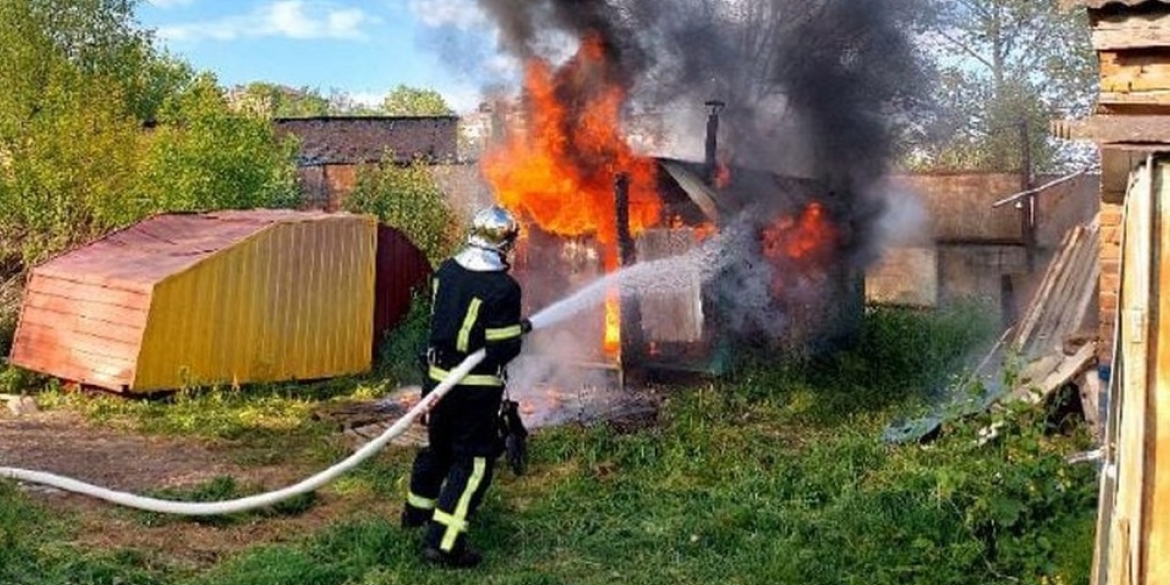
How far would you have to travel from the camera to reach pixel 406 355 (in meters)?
13.7

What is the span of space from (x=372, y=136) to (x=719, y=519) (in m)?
31.4

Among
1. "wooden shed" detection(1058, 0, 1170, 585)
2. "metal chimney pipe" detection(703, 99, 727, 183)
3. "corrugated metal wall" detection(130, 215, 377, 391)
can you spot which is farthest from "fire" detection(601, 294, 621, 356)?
"wooden shed" detection(1058, 0, 1170, 585)

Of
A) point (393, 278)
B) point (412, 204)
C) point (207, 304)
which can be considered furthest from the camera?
point (412, 204)

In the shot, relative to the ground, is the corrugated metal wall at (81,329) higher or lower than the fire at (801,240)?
lower

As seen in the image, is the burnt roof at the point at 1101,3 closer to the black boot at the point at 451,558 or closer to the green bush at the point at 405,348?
the black boot at the point at 451,558

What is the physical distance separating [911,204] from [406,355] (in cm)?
886

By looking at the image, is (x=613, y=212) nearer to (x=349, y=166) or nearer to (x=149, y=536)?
(x=149, y=536)

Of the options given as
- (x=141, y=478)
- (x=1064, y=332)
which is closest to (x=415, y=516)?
(x=141, y=478)

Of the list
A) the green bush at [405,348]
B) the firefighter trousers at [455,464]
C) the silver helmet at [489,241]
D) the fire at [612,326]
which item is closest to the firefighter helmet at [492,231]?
the silver helmet at [489,241]

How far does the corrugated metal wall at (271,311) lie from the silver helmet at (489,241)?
625 cm

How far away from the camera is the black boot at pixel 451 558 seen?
6.44 m

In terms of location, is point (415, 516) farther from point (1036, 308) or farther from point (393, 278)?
point (393, 278)

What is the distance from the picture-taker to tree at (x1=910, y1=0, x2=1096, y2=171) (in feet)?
85.7

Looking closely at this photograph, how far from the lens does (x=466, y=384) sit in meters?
6.64
